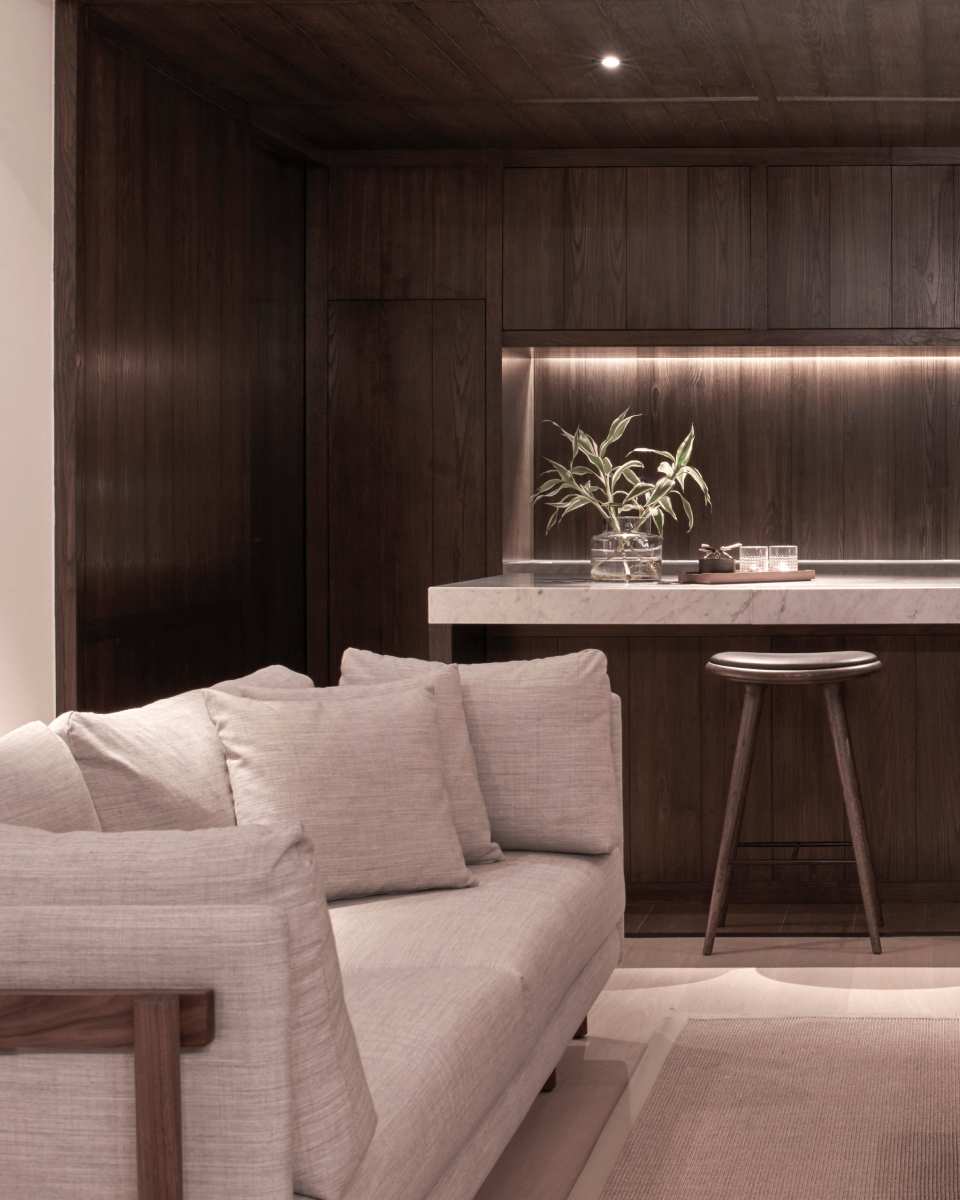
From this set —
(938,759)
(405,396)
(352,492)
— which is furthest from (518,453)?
(938,759)

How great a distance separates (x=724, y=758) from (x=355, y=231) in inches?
100

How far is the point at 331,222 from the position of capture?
5.36 meters

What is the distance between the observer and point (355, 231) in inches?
211

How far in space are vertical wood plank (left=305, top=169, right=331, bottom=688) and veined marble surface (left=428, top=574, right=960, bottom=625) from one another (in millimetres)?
1680

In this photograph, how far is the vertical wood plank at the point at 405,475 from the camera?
538cm

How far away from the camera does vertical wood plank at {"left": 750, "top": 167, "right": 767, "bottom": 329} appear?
17.3 ft

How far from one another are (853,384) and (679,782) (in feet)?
6.92

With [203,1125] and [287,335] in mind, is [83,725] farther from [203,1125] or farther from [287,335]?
[287,335]

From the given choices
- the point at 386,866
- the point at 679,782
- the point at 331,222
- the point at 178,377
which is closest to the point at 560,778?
the point at 386,866

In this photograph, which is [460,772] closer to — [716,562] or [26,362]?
[716,562]

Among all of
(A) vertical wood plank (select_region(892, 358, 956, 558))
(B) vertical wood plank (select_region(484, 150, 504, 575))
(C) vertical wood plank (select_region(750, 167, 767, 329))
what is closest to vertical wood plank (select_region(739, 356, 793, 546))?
(C) vertical wood plank (select_region(750, 167, 767, 329))

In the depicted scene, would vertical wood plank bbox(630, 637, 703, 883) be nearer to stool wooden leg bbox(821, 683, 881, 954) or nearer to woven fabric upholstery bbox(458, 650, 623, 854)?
stool wooden leg bbox(821, 683, 881, 954)

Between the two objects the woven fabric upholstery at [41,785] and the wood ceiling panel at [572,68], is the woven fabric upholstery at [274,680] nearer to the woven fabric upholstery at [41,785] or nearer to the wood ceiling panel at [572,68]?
the woven fabric upholstery at [41,785]

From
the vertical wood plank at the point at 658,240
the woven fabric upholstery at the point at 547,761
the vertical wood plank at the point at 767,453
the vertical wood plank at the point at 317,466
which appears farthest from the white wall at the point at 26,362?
the vertical wood plank at the point at 767,453
